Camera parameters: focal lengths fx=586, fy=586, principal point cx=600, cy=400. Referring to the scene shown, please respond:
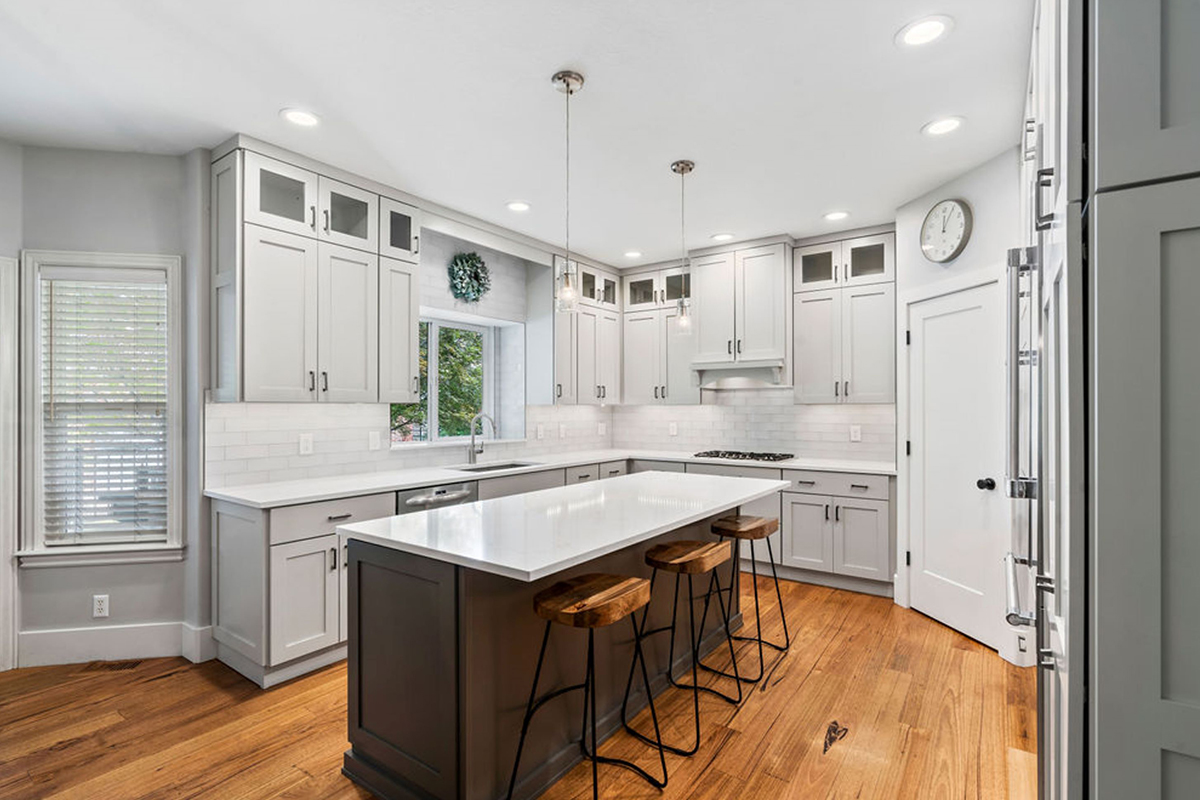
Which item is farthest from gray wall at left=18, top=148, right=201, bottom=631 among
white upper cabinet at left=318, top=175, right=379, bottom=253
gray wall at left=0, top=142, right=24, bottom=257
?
white upper cabinet at left=318, top=175, right=379, bottom=253

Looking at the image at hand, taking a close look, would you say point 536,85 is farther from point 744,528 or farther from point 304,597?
point 304,597

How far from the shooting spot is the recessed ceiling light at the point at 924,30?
2.05 m

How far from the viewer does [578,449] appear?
5.75 metres

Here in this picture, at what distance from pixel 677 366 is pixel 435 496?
2.73 meters

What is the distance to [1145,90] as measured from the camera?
0.83 m

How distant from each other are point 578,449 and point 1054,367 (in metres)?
4.74

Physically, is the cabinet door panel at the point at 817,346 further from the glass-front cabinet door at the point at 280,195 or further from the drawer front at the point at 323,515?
the glass-front cabinet door at the point at 280,195

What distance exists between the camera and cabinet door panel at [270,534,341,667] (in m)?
2.77

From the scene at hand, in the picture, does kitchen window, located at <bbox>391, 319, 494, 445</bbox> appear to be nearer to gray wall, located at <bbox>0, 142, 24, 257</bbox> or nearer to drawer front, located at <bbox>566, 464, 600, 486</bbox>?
drawer front, located at <bbox>566, 464, 600, 486</bbox>

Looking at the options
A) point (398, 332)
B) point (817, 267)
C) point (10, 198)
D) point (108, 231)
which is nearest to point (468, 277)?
point (398, 332)

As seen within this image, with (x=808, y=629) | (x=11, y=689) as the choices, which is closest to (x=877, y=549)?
(x=808, y=629)

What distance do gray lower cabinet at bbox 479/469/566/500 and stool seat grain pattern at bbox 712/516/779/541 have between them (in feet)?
4.69

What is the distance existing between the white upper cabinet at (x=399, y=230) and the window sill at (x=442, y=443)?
1276 millimetres

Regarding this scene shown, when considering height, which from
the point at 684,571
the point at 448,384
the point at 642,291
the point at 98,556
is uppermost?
the point at 642,291
